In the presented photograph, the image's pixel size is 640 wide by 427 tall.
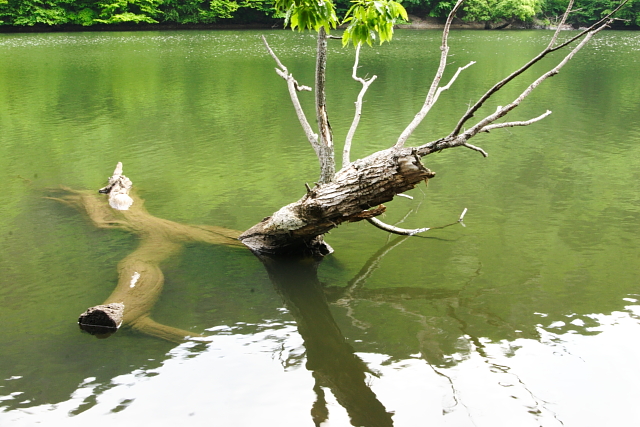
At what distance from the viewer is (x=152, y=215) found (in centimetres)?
761

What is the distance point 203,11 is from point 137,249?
43387 millimetres

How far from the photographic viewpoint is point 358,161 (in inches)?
199

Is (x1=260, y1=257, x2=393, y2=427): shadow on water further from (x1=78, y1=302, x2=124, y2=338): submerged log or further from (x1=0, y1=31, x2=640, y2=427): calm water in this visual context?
(x1=78, y1=302, x2=124, y2=338): submerged log

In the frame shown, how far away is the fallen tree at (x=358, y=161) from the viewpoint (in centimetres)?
400

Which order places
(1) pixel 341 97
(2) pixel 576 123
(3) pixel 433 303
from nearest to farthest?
(3) pixel 433 303
(2) pixel 576 123
(1) pixel 341 97

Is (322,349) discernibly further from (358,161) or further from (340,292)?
(358,161)

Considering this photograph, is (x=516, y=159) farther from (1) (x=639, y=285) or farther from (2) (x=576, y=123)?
(1) (x=639, y=285)

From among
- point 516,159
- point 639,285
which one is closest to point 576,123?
point 516,159

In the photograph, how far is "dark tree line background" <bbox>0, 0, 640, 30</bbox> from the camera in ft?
132

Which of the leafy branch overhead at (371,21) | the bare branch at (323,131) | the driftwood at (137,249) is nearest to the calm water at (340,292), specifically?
the driftwood at (137,249)

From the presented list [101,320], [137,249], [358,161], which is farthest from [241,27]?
[101,320]

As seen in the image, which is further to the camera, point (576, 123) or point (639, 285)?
point (576, 123)

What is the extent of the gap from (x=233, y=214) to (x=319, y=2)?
4126 millimetres

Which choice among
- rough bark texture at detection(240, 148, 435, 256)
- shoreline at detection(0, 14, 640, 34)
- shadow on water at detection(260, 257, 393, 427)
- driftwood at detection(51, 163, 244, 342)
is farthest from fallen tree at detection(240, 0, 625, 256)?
shoreline at detection(0, 14, 640, 34)
